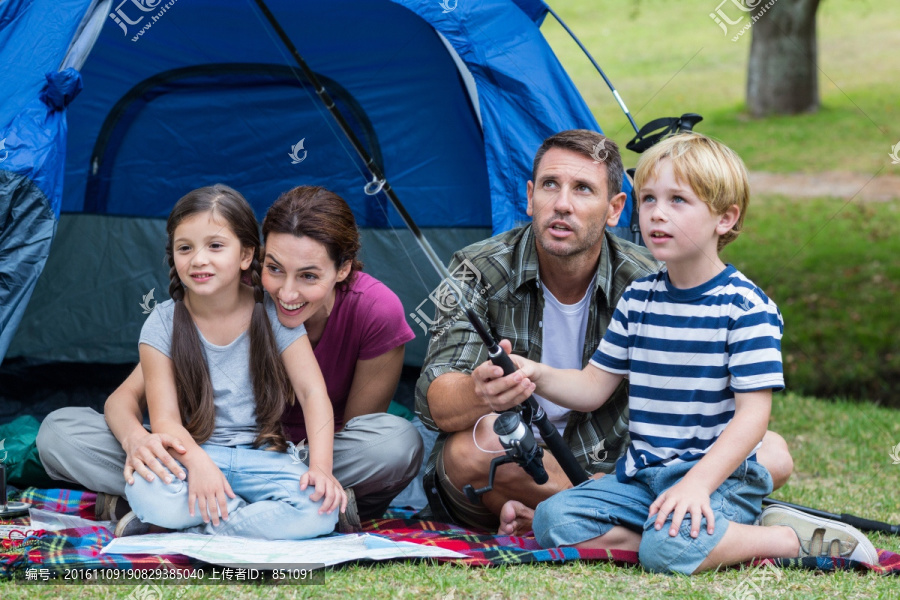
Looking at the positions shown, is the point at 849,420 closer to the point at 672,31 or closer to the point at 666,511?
the point at 666,511

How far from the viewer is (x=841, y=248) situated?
6.77 meters

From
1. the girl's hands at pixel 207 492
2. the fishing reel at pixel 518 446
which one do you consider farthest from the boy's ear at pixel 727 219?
the girl's hands at pixel 207 492

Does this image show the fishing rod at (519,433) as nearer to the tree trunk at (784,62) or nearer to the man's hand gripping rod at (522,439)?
the man's hand gripping rod at (522,439)

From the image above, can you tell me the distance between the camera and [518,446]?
7.04 feet

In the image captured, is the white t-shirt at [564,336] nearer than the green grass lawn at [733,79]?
Yes

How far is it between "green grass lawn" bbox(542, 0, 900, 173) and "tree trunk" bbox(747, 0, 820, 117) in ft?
0.71

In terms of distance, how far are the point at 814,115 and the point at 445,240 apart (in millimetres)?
7498

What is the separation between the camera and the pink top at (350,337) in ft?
8.41

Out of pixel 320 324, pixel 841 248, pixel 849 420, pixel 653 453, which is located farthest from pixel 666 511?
pixel 841 248

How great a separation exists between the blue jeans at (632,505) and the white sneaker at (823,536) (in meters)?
0.07

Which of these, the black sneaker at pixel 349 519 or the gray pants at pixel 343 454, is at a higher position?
the gray pants at pixel 343 454

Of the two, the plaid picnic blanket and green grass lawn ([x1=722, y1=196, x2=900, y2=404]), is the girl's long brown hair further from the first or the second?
green grass lawn ([x1=722, y1=196, x2=900, y2=404])

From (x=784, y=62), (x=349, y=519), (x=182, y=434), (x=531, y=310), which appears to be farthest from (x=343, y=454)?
(x=784, y=62)

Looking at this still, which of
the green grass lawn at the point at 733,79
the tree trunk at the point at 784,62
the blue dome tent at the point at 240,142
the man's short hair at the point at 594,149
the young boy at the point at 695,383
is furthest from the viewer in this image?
the green grass lawn at the point at 733,79
